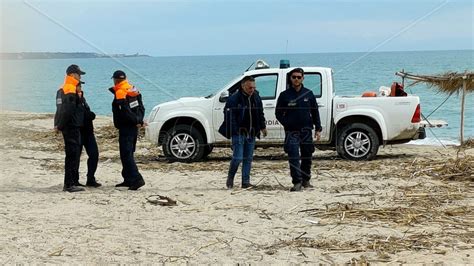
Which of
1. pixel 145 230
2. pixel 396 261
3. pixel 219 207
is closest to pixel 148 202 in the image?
pixel 219 207

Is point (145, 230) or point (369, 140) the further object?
point (369, 140)

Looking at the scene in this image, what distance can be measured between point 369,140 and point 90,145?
5285 millimetres

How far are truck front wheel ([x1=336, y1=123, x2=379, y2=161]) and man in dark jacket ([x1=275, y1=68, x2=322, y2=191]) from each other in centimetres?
317

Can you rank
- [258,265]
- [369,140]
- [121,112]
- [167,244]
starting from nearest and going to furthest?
[258,265], [167,244], [121,112], [369,140]

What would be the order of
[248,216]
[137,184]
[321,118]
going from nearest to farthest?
[248,216] < [137,184] < [321,118]

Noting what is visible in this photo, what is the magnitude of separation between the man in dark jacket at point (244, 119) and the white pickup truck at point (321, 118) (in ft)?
9.51

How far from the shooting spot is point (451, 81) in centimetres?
1617

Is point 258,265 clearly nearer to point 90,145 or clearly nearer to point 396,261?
point 396,261

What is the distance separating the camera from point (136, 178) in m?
9.84

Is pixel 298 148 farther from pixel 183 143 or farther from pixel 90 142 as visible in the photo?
pixel 183 143

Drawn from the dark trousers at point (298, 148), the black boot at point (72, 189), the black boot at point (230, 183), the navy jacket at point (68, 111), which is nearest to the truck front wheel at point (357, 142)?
the dark trousers at point (298, 148)

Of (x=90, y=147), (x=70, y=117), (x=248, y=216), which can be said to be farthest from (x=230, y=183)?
(x=70, y=117)

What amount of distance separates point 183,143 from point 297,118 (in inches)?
155

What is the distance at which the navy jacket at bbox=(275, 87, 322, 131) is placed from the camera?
946 centimetres
